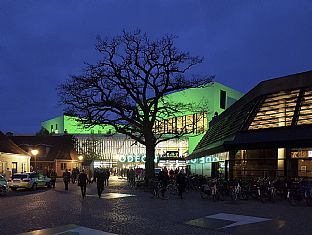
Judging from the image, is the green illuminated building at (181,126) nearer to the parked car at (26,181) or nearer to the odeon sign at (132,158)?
the odeon sign at (132,158)

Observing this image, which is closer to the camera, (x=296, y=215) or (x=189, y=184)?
(x=296, y=215)

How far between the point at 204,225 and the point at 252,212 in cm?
417

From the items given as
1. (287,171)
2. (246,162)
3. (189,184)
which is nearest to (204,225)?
(287,171)

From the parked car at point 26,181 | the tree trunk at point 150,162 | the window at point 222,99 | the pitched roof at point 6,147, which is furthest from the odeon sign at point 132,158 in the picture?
the parked car at point 26,181

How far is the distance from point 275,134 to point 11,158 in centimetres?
3375

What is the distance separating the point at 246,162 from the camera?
28906 mm

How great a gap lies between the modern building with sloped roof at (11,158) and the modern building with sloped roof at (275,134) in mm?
26224

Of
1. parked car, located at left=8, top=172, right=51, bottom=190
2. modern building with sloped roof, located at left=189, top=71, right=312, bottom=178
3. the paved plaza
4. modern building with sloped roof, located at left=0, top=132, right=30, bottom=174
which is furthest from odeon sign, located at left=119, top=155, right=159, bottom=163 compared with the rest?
the paved plaza

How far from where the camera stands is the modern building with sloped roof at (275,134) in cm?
2512

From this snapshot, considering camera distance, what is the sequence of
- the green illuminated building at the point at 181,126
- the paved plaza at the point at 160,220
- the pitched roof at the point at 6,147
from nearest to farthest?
the paved plaza at the point at 160,220
the pitched roof at the point at 6,147
the green illuminated building at the point at 181,126

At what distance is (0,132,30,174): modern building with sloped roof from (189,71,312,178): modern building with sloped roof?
2622cm

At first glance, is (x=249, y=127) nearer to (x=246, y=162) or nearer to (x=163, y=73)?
(x=246, y=162)

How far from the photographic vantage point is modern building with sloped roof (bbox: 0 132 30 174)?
46134 millimetres

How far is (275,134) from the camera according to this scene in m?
25.7
